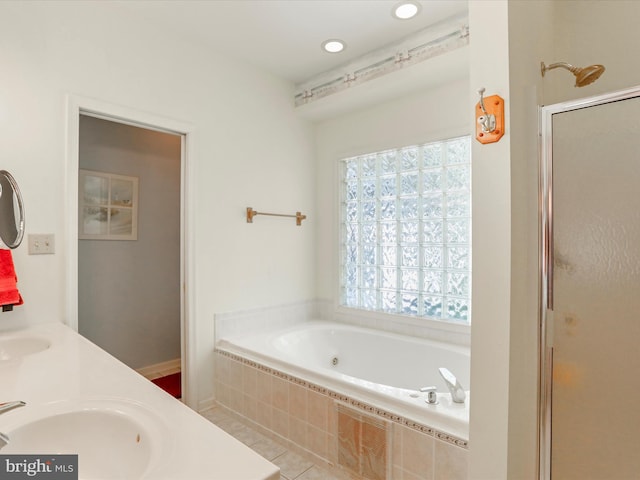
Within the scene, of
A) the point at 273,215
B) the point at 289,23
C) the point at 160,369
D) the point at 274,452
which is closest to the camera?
the point at 274,452

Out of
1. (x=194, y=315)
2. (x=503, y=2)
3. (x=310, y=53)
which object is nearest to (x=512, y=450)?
(x=503, y=2)

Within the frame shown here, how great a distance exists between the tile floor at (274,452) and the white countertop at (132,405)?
45.1 inches

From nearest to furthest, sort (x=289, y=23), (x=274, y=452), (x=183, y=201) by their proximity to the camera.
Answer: (x=274, y=452) → (x=289, y=23) → (x=183, y=201)

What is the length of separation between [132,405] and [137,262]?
2648mm

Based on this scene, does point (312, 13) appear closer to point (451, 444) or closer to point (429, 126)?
point (429, 126)

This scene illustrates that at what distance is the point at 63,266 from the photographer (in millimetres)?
1901

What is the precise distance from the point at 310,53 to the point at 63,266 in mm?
2058

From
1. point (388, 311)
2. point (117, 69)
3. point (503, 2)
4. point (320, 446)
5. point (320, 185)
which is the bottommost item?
point (320, 446)

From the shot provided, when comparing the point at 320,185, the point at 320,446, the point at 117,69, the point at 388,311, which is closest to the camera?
the point at 320,446

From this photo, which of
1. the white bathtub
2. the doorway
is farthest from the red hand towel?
the doorway

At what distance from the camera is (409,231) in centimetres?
271

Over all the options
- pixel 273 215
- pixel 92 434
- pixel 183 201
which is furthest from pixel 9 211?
pixel 273 215

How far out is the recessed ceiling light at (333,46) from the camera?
2.46 metres

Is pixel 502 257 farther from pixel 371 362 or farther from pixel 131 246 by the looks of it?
pixel 131 246
